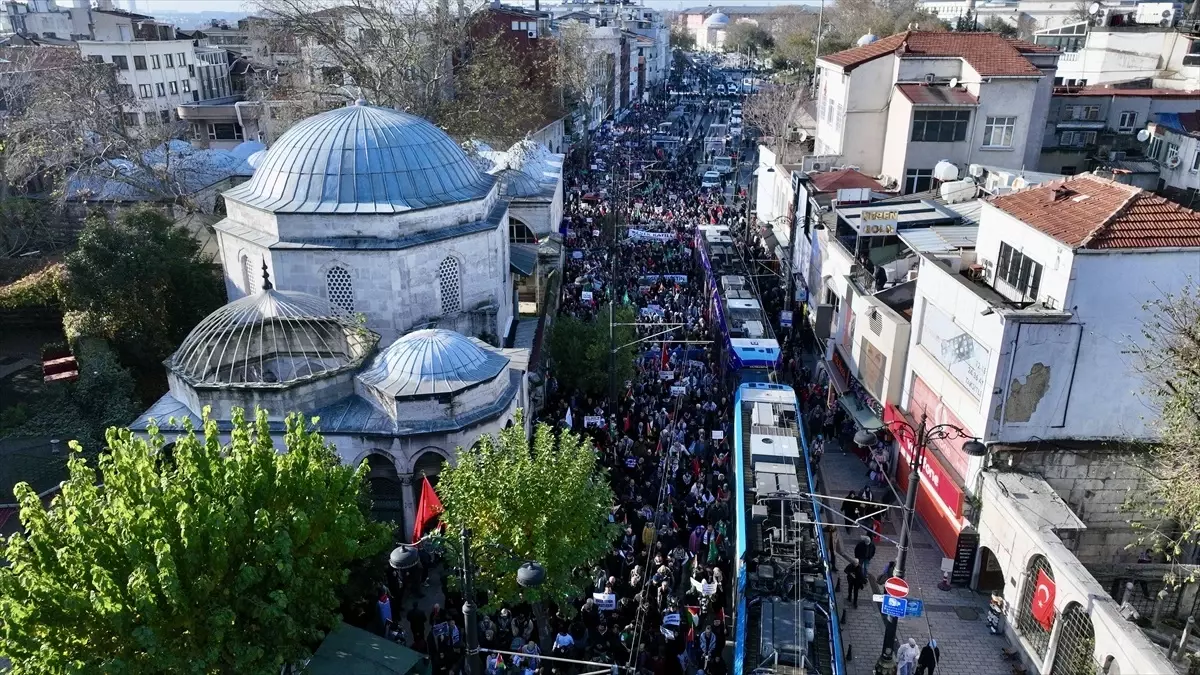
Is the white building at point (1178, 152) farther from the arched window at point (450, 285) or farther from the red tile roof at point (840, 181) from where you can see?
the arched window at point (450, 285)

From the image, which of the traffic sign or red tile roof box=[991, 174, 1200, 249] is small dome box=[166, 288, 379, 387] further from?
red tile roof box=[991, 174, 1200, 249]

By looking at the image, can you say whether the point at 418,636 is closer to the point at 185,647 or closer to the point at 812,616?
the point at 185,647

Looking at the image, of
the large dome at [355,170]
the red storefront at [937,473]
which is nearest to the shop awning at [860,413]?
the red storefront at [937,473]

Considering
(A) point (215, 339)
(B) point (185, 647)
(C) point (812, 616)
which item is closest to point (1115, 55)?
(C) point (812, 616)

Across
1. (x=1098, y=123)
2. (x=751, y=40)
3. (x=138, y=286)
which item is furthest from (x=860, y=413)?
(x=751, y=40)

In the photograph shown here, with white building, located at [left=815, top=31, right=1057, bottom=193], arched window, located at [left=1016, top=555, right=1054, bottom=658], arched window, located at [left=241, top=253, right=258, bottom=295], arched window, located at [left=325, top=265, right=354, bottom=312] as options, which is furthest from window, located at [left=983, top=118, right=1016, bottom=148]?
arched window, located at [left=241, top=253, right=258, bottom=295]
